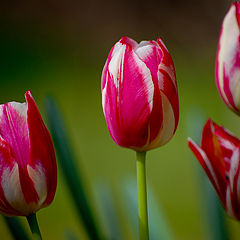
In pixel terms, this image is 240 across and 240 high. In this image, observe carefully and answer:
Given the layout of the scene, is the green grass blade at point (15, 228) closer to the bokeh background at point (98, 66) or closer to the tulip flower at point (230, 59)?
the tulip flower at point (230, 59)

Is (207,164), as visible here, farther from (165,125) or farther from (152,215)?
(152,215)

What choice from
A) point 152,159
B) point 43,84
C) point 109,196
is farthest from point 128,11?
point 109,196

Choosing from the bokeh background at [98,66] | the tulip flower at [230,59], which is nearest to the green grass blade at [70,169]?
the tulip flower at [230,59]

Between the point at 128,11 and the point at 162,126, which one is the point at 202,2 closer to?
the point at 128,11

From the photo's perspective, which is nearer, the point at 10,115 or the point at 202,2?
the point at 10,115

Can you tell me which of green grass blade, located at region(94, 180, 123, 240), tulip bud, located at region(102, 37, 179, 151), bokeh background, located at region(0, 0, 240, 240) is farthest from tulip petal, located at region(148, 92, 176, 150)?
bokeh background, located at region(0, 0, 240, 240)

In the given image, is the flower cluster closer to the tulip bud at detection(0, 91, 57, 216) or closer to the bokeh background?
the tulip bud at detection(0, 91, 57, 216)

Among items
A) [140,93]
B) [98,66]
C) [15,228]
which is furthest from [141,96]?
[98,66]
